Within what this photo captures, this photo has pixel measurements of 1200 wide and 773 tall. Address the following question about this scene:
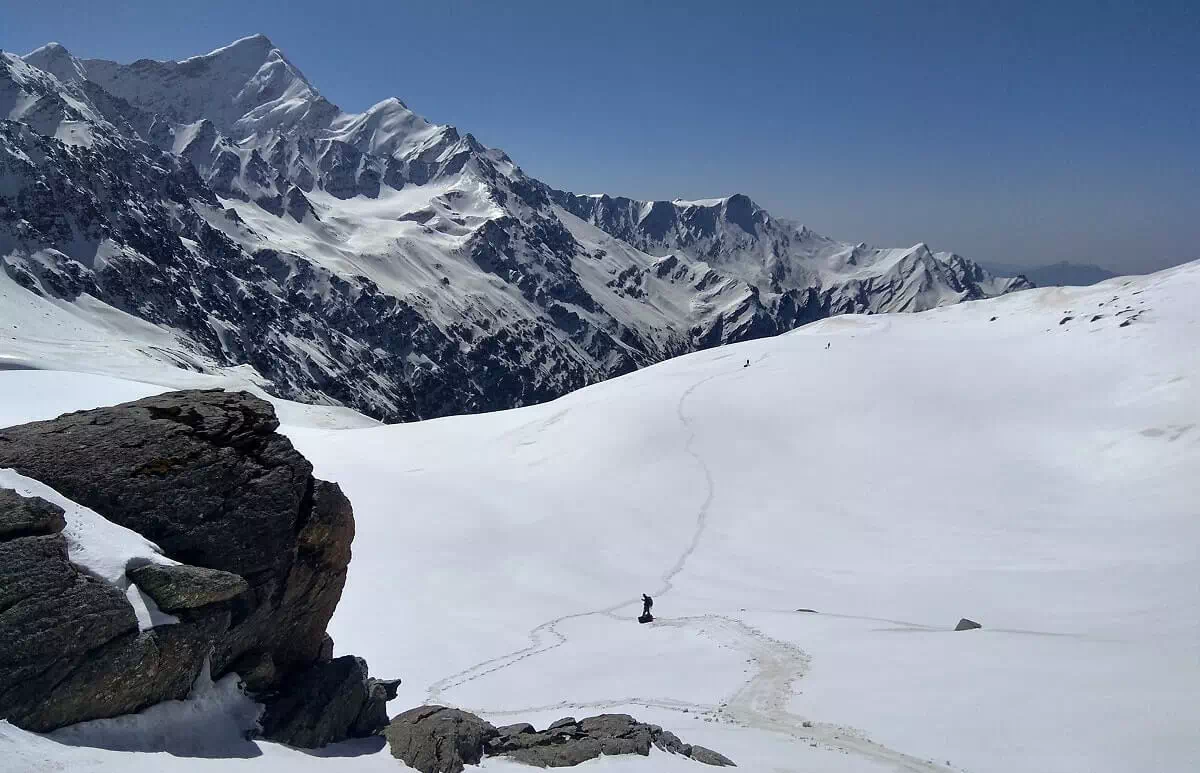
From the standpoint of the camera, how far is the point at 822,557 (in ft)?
103

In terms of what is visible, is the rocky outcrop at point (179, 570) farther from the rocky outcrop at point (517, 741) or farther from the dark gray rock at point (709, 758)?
the dark gray rock at point (709, 758)

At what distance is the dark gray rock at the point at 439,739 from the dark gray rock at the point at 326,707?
0.73 m

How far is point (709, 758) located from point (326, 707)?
6.82m

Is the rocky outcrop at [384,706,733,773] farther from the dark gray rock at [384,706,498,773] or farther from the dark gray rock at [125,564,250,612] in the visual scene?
the dark gray rock at [125,564,250,612]

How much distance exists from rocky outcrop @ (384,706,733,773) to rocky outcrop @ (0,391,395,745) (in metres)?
1.54

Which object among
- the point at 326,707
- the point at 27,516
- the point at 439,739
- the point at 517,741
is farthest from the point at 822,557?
the point at 27,516

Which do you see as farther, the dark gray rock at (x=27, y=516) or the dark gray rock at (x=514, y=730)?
the dark gray rock at (x=514, y=730)

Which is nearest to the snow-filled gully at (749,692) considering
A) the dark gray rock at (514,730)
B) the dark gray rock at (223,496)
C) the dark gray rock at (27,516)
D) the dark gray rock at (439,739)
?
the dark gray rock at (514,730)

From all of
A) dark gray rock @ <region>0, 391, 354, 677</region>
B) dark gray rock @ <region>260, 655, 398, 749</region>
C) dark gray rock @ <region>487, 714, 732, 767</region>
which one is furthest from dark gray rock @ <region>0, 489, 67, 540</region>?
dark gray rock @ <region>487, 714, 732, 767</region>

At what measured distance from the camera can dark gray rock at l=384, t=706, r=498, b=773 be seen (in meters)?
12.2

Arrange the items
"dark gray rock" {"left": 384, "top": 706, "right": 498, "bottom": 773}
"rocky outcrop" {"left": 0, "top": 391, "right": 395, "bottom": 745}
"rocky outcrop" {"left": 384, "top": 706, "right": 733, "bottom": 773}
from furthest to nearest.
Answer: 1. "rocky outcrop" {"left": 384, "top": 706, "right": 733, "bottom": 773}
2. "dark gray rock" {"left": 384, "top": 706, "right": 498, "bottom": 773}
3. "rocky outcrop" {"left": 0, "top": 391, "right": 395, "bottom": 745}

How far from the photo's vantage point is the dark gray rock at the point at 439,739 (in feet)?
40.0

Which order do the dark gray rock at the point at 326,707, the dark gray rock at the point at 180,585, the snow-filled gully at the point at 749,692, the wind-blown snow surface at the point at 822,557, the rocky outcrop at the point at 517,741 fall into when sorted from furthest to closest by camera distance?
the wind-blown snow surface at the point at 822,557 < the snow-filled gully at the point at 749,692 < the dark gray rock at the point at 326,707 < the rocky outcrop at the point at 517,741 < the dark gray rock at the point at 180,585

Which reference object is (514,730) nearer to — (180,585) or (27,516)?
(180,585)
